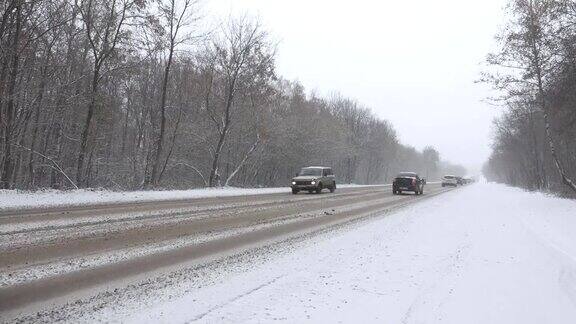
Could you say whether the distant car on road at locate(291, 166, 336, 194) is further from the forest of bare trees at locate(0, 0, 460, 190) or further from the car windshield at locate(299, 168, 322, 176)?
the forest of bare trees at locate(0, 0, 460, 190)

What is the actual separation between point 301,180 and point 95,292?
25.7 metres

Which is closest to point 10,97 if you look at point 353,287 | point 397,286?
point 353,287

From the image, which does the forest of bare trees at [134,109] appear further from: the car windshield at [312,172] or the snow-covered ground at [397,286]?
the snow-covered ground at [397,286]

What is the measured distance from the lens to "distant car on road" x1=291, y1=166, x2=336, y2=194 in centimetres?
3081

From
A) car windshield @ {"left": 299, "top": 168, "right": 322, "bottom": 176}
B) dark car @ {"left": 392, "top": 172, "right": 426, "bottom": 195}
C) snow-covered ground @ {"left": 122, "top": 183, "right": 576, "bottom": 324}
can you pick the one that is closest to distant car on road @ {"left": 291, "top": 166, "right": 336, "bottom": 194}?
car windshield @ {"left": 299, "top": 168, "right": 322, "bottom": 176}

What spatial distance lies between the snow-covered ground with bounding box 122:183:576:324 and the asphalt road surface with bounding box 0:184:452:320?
1.26m

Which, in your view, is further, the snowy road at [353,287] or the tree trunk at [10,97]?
the tree trunk at [10,97]

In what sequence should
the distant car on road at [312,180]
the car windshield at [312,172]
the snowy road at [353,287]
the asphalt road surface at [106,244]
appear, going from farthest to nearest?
1. the car windshield at [312,172]
2. the distant car on road at [312,180]
3. the asphalt road surface at [106,244]
4. the snowy road at [353,287]

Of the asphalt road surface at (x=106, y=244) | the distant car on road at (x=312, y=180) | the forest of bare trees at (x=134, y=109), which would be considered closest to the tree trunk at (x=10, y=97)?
the forest of bare trees at (x=134, y=109)

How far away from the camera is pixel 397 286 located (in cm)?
636

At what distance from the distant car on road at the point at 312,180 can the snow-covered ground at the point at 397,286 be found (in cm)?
1967

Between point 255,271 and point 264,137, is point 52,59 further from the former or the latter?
point 255,271

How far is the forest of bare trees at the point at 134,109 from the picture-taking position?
24.6 meters

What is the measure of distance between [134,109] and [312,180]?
24.2 meters
